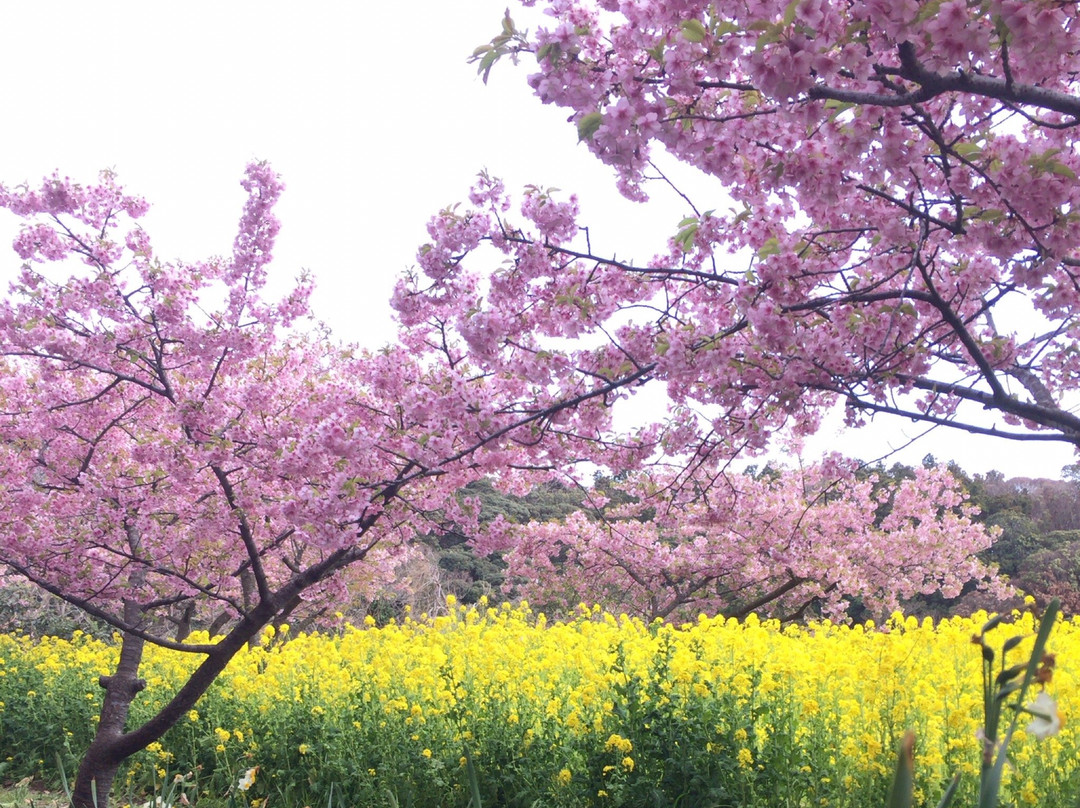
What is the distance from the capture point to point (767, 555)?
12.4 m

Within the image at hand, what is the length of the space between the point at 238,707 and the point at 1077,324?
7.47m

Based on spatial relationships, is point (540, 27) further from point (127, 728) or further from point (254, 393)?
point (127, 728)

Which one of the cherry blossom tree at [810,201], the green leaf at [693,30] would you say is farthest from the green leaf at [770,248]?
the green leaf at [693,30]

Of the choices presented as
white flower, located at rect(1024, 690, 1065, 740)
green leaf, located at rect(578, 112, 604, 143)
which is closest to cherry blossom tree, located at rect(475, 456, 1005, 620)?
green leaf, located at rect(578, 112, 604, 143)

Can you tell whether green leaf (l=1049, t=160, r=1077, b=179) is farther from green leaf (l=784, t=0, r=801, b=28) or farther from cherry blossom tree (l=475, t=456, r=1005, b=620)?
cherry blossom tree (l=475, t=456, r=1005, b=620)

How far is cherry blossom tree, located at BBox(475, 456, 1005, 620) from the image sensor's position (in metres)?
12.0

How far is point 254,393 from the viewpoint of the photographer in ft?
22.0

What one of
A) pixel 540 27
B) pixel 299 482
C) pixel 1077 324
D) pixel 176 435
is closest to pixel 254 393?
pixel 299 482

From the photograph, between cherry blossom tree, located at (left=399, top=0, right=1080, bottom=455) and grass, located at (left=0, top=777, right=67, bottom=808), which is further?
grass, located at (left=0, top=777, right=67, bottom=808)

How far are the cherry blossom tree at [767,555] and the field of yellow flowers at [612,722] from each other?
392 cm

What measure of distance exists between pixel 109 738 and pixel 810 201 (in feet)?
20.3

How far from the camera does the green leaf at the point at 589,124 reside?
275 centimetres

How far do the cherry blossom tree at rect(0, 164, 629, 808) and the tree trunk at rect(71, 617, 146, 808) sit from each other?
18 millimetres

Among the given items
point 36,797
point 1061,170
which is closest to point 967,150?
point 1061,170
